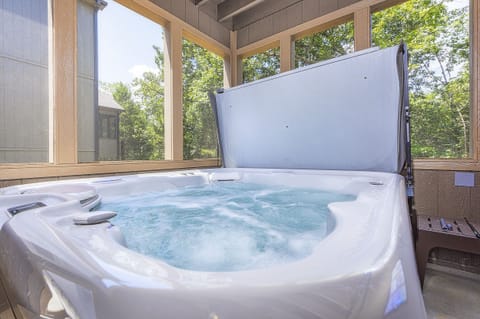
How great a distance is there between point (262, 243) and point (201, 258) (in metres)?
0.22

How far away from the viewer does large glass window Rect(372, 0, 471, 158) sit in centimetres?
179

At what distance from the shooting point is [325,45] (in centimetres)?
255

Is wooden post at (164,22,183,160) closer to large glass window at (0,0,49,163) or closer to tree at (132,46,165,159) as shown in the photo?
tree at (132,46,165,159)

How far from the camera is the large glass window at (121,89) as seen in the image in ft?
6.33

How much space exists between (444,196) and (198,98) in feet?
8.36

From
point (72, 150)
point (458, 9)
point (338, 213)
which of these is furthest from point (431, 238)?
point (72, 150)

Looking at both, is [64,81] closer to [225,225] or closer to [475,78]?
[225,225]

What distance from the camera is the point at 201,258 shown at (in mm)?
657

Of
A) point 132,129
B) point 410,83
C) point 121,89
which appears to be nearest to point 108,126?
point 132,129

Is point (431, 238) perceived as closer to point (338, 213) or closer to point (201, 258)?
point (338, 213)

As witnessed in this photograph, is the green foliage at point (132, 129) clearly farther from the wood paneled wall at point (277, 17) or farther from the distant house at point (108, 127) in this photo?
the wood paneled wall at point (277, 17)

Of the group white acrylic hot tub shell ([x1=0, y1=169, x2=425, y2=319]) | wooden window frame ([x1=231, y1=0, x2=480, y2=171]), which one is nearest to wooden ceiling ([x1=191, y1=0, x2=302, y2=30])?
wooden window frame ([x1=231, y1=0, x2=480, y2=171])

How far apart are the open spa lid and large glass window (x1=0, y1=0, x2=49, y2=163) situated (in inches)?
56.9

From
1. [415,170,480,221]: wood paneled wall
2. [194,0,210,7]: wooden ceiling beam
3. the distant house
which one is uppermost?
[194,0,210,7]: wooden ceiling beam
